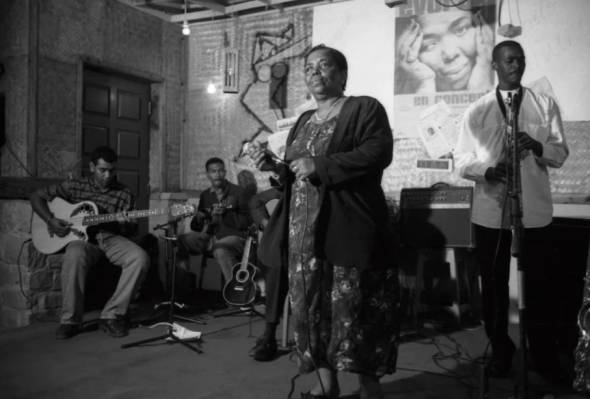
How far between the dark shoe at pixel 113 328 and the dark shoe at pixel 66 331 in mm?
197

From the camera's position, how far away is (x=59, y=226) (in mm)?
4195

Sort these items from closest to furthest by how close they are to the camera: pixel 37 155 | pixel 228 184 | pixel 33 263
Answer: pixel 33 263, pixel 37 155, pixel 228 184

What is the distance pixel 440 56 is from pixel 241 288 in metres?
2.85

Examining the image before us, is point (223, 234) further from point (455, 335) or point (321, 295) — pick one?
point (321, 295)

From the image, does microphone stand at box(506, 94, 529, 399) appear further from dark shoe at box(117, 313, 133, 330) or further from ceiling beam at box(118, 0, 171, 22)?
ceiling beam at box(118, 0, 171, 22)

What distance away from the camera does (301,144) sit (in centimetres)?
222

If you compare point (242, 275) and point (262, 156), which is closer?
point (262, 156)

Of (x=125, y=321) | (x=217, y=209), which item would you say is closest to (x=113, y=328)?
(x=125, y=321)

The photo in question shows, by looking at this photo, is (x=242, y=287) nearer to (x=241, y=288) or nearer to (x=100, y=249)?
(x=241, y=288)

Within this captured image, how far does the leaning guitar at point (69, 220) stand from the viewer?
422cm

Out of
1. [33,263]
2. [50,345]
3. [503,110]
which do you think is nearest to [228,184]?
[33,263]

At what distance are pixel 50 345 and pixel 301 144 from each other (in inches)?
104

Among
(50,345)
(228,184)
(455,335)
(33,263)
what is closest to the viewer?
(50,345)

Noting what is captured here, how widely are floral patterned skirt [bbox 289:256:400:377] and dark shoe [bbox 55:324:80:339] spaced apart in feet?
7.95
